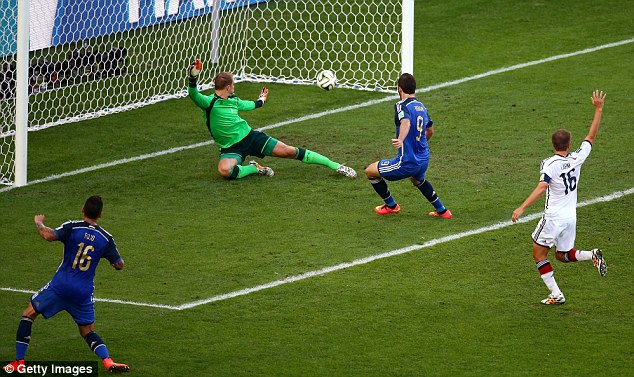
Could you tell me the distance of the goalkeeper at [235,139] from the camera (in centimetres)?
1477

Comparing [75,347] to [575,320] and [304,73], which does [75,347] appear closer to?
[575,320]

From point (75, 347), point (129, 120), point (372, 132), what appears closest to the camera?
point (75, 347)

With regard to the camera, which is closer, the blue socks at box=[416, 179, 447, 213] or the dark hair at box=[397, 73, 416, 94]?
the dark hair at box=[397, 73, 416, 94]

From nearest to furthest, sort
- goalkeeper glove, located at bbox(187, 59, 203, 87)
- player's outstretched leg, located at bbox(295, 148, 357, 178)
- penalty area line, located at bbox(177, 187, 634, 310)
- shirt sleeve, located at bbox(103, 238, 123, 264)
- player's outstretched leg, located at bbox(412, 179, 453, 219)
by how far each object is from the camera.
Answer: shirt sleeve, located at bbox(103, 238, 123, 264)
penalty area line, located at bbox(177, 187, 634, 310)
player's outstretched leg, located at bbox(412, 179, 453, 219)
goalkeeper glove, located at bbox(187, 59, 203, 87)
player's outstretched leg, located at bbox(295, 148, 357, 178)

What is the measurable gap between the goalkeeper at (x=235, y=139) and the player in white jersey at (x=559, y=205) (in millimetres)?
4424

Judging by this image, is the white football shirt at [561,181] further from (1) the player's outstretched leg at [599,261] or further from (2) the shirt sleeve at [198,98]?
(2) the shirt sleeve at [198,98]

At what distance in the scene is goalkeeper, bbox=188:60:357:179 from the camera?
14773 mm

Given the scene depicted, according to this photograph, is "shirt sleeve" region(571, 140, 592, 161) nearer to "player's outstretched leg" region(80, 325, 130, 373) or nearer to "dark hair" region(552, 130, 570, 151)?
"dark hair" region(552, 130, 570, 151)

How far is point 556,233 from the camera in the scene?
10539 millimetres

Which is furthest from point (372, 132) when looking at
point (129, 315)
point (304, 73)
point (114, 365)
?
point (114, 365)

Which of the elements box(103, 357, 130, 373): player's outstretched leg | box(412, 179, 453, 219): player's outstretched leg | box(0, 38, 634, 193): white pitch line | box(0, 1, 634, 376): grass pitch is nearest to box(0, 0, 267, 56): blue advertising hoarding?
box(0, 1, 634, 376): grass pitch

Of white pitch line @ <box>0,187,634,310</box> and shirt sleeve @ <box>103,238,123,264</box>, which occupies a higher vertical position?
shirt sleeve @ <box>103,238,123,264</box>

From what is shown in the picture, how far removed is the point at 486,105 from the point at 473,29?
165 inches

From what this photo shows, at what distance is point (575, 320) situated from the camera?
10297mm
